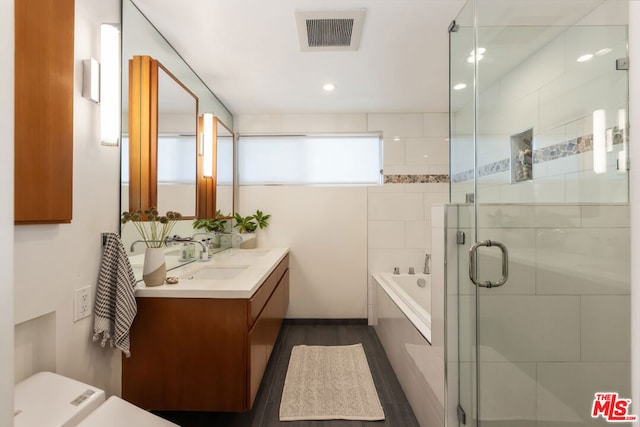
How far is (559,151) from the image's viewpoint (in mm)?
1049

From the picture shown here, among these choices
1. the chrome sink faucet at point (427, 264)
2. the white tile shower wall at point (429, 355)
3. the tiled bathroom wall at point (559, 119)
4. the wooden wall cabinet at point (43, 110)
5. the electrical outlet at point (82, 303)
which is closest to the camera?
the tiled bathroom wall at point (559, 119)

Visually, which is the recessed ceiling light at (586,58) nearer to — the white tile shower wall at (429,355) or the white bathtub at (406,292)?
the white tile shower wall at (429,355)

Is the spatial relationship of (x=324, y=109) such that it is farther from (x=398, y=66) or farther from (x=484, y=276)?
(x=484, y=276)

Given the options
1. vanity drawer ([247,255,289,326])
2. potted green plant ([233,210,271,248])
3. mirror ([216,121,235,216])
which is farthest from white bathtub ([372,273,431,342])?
mirror ([216,121,235,216])

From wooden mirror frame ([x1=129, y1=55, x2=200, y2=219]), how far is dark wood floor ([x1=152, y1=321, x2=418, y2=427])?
52.3 inches

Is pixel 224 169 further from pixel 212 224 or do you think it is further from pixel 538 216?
pixel 538 216

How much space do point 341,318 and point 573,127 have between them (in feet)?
9.83

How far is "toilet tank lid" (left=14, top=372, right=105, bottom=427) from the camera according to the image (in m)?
0.93

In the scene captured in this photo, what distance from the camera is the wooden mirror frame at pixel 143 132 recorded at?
1.67 metres

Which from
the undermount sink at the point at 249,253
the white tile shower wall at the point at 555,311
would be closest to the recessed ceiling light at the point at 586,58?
the white tile shower wall at the point at 555,311

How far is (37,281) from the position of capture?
44.2 inches

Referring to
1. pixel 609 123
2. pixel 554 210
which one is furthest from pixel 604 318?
pixel 609 123

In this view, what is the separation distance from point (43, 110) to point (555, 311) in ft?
6.31

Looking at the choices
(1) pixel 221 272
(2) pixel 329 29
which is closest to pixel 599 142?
(2) pixel 329 29
